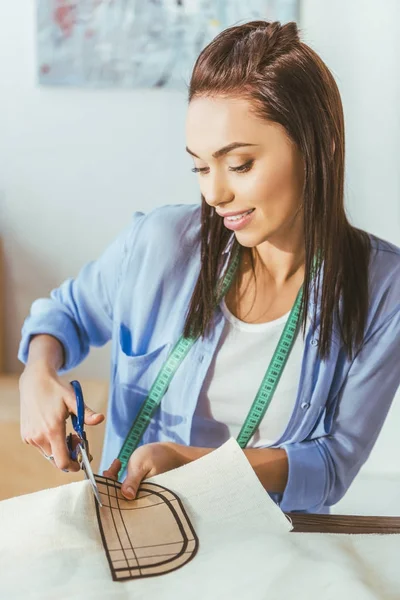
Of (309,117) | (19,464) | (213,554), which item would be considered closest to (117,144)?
(19,464)

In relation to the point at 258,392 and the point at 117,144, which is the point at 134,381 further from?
the point at 117,144

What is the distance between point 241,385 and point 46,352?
0.26 meters

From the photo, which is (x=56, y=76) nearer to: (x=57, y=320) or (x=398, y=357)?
(x=57, y=320)

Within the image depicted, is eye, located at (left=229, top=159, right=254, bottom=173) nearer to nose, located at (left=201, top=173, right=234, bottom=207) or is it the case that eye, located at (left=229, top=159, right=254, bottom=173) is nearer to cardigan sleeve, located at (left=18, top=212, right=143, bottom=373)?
nose, located at (left=201, top=173, right=234, bottom=207)

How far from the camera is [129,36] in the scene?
8.09ft

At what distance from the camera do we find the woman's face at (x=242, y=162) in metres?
0.96

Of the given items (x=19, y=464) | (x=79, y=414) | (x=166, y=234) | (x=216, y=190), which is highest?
(x=216, y=190)

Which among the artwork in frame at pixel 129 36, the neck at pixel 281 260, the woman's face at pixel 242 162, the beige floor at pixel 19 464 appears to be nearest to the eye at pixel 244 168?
the woman's face at pixel 242 162

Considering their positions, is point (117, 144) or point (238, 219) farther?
point (117, 144)

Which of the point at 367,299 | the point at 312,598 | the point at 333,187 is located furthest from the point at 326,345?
the point at 312,598

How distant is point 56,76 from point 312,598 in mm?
2119

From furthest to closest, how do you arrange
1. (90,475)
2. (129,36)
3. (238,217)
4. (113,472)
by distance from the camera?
(129,36) → (238,217) → (113,472) → (90,475)

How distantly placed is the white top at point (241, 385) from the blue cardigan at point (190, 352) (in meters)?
0.02

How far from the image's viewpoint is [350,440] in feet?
3.55
